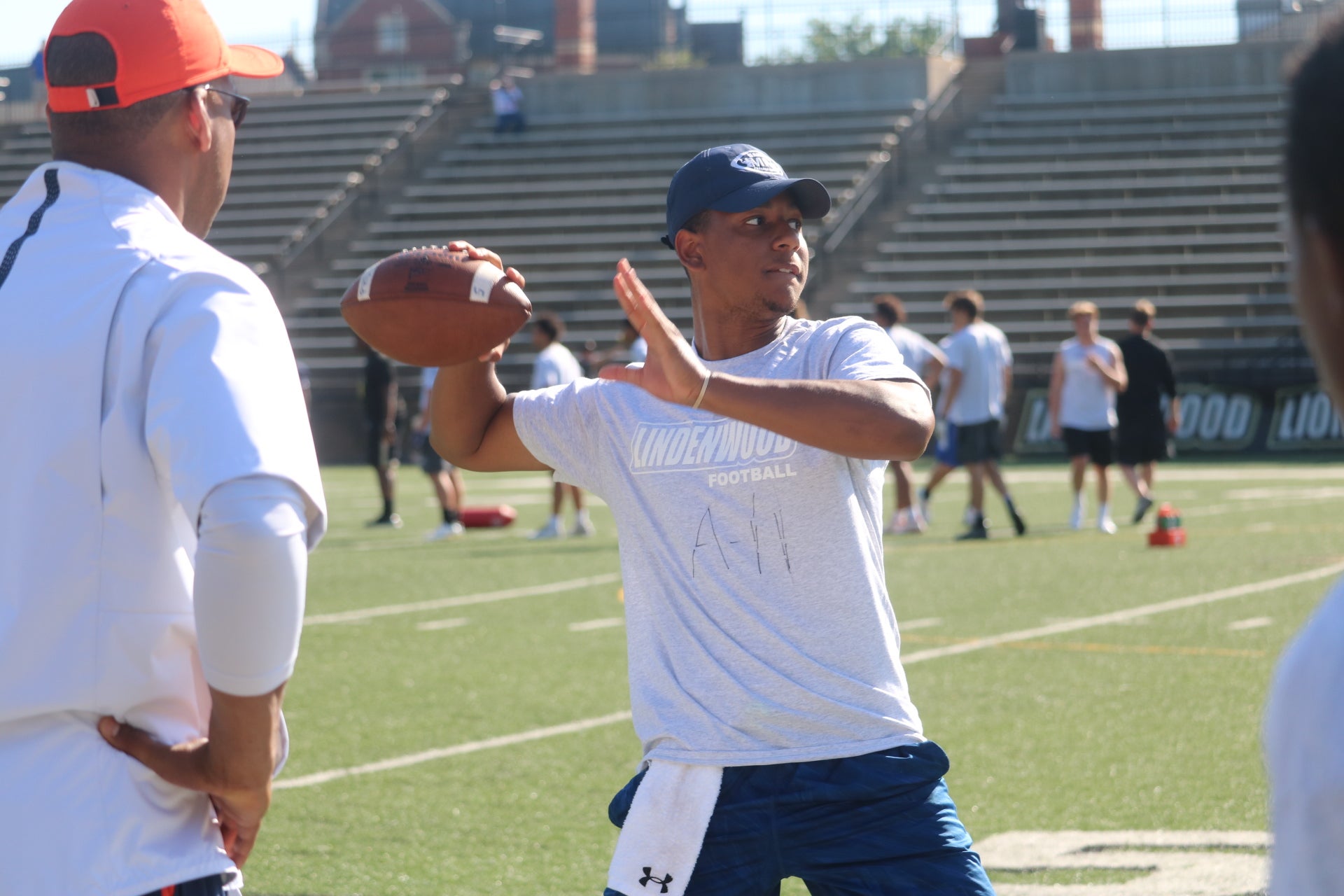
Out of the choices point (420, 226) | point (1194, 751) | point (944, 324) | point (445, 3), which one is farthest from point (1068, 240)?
point (445, 3)

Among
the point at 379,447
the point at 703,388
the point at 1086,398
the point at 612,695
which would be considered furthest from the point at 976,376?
the point at 703,388

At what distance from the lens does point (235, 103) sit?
246cm

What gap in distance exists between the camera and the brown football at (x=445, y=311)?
11.0ft

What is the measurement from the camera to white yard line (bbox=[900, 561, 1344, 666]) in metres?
9.23

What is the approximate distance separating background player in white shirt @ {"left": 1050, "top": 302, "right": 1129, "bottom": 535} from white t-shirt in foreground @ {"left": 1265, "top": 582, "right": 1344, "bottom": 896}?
1480 centimetres

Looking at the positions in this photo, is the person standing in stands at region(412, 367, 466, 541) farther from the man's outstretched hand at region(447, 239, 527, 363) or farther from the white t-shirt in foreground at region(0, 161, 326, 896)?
the white t-shirt in foreground at region(0, 161, 326, 896)

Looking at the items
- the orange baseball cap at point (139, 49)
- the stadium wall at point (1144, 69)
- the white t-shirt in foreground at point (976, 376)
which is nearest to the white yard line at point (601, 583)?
the white t-shirt in foreground at point (976, 376)

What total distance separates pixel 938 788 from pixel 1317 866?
81.7 inches

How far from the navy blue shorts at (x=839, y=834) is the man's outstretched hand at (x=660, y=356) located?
72 centimetres

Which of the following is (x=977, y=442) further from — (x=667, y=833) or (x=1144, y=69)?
(x=1144, y=69)

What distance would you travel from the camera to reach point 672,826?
3117 millimetres

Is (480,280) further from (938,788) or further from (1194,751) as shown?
(1194,751)

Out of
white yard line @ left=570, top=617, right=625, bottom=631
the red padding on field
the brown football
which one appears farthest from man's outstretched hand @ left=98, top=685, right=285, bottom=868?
the red padding on field

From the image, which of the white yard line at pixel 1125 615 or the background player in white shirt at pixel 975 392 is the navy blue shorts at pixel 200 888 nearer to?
the white yard line at pixel 1125 615
